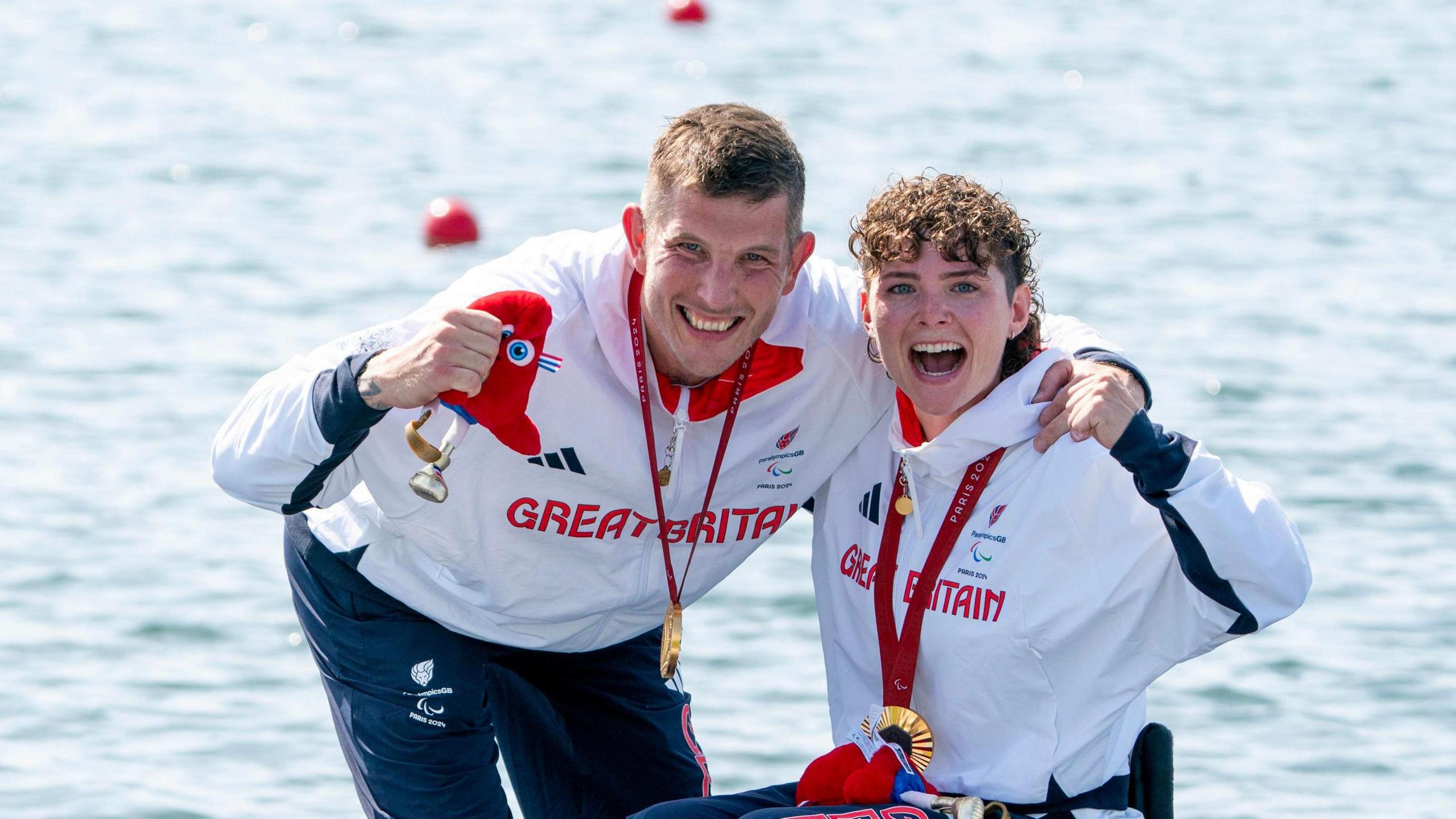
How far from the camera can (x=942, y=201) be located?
3.49 m

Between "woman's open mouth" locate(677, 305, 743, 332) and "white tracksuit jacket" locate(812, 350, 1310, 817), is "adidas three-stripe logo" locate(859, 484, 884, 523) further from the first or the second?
"woman's open mouth" locate(677, 305, 743, 332)

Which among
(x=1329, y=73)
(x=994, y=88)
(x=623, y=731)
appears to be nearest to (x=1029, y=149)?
(x=994, y=88)

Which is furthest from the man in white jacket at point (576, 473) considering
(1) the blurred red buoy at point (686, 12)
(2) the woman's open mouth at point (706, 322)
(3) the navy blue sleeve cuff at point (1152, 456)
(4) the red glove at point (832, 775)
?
(1) the blurred red buoy at point (686, 12)

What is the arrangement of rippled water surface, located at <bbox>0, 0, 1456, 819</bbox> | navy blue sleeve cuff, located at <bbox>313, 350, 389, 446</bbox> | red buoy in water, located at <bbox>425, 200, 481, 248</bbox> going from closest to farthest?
navy blue sleeve cuff, located at <bbox>313, 350, 389, 446</bbox> → rippled water surface, located at <bbox>0, 0, 1456, 819</bbox> → red buoy in water, located at <bbox>425, 200, 481, 248</bbox>

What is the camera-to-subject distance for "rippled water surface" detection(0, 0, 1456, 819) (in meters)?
6.79

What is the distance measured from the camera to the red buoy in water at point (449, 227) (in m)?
12.7

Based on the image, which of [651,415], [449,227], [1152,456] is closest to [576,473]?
[651,415]

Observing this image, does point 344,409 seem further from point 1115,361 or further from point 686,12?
point 686,12

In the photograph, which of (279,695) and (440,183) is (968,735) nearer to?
(279,695)

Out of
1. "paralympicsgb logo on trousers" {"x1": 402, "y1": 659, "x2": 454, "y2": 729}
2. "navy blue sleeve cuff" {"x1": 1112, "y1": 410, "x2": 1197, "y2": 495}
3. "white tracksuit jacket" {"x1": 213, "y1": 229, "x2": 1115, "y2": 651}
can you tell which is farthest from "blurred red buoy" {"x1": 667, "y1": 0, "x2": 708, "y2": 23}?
"navy blue sleeve cuff" {"x1": 1112, "y1": 410, "x2": 1197, "y2": 495}

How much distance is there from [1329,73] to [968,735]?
48.4 feet

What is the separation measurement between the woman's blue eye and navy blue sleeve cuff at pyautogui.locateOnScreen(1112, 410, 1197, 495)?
1034 millimetres

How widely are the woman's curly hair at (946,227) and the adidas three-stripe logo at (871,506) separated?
18.2 inches

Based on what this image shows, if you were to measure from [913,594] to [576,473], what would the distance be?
758mm
